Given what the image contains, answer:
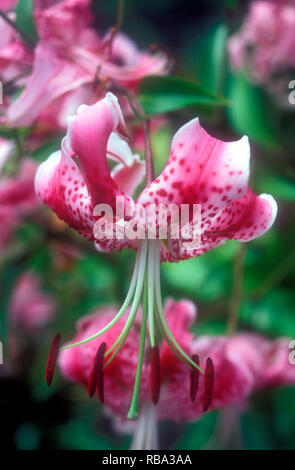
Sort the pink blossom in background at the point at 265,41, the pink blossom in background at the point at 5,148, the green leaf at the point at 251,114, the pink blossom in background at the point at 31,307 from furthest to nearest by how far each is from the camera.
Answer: the pink blossom in background at the point at 31,307 → the pink blossom in background at the point at 265,41 → the green leaf at the point at 251,114 → the pink blossom in background at the point at 5,148

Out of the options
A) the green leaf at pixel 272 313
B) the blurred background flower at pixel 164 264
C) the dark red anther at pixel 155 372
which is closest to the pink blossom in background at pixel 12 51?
the blurred background flower at pixel 164 264

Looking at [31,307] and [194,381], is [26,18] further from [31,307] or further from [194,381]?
[31,307]

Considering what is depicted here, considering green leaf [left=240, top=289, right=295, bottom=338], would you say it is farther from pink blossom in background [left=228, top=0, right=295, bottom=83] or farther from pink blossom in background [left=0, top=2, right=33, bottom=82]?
pink blossom in background [left=0, top=2, right=33, bottom=82]

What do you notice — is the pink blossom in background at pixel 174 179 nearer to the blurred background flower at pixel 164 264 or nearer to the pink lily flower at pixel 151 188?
the pink lily flower at pixel 151 188

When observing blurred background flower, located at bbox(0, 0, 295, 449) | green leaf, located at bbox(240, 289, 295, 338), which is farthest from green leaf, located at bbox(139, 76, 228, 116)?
green leaf, located at bbox(240, 289, 295, 338)

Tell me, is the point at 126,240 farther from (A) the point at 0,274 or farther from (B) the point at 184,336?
(A) the point at 0,274

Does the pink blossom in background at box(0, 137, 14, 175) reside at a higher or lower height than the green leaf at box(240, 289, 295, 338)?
higher
